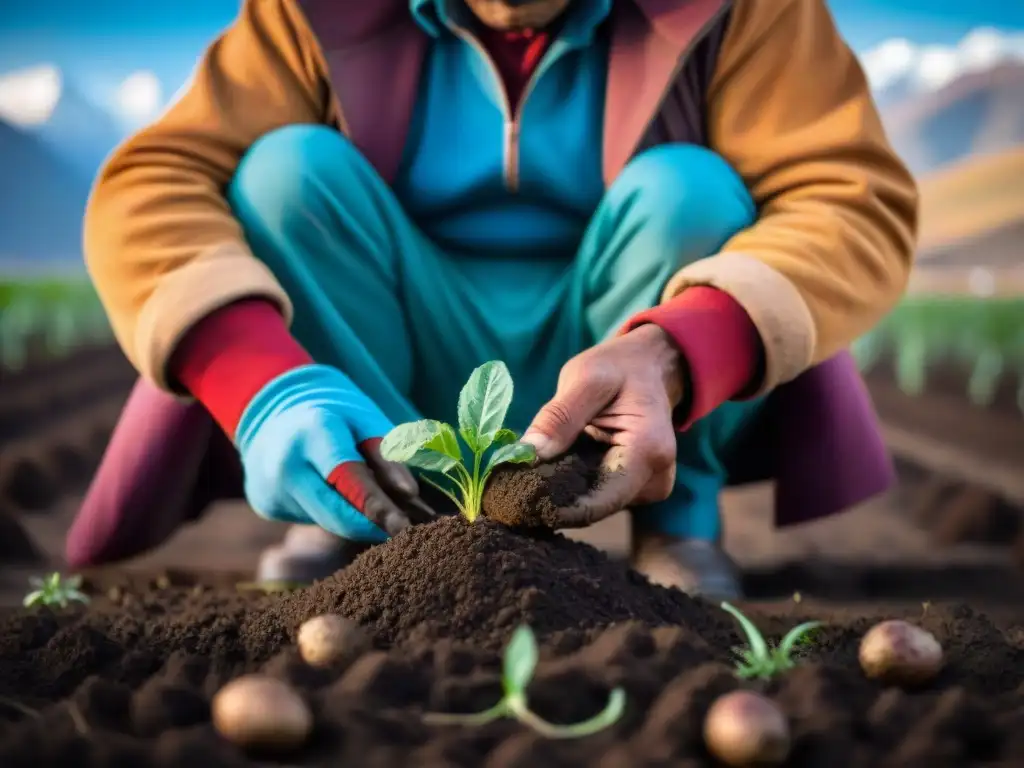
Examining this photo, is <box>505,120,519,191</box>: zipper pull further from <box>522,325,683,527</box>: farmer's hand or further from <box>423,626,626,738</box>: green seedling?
<box>423,626,626,738</box>: green seedling

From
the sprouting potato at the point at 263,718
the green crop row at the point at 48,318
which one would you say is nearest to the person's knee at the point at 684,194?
the sprouting potato at the point at 263,718

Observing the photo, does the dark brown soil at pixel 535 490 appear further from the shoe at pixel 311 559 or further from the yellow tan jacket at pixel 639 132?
the shoe at pixel 311 559

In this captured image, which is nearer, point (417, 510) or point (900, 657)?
point (900, 657)

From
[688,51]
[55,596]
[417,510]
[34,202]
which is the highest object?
[688,51]

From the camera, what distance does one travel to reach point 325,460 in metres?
1.22

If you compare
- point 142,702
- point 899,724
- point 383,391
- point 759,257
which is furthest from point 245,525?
point 899,724

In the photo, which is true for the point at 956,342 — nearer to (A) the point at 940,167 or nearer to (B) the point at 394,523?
(A) the point at 940,167

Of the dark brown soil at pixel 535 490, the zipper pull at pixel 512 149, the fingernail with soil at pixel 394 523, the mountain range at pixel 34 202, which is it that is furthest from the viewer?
the mountain range at pixel 34 202

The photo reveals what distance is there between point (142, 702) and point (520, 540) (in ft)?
1.25

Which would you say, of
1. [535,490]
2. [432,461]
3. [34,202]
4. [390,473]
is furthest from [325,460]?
[34,202]

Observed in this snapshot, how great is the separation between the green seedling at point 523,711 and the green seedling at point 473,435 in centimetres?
32

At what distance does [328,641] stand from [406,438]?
0.23 m

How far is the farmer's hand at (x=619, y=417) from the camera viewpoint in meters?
1.11

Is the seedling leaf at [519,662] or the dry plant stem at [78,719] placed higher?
the seedling leaf at [519,662]
